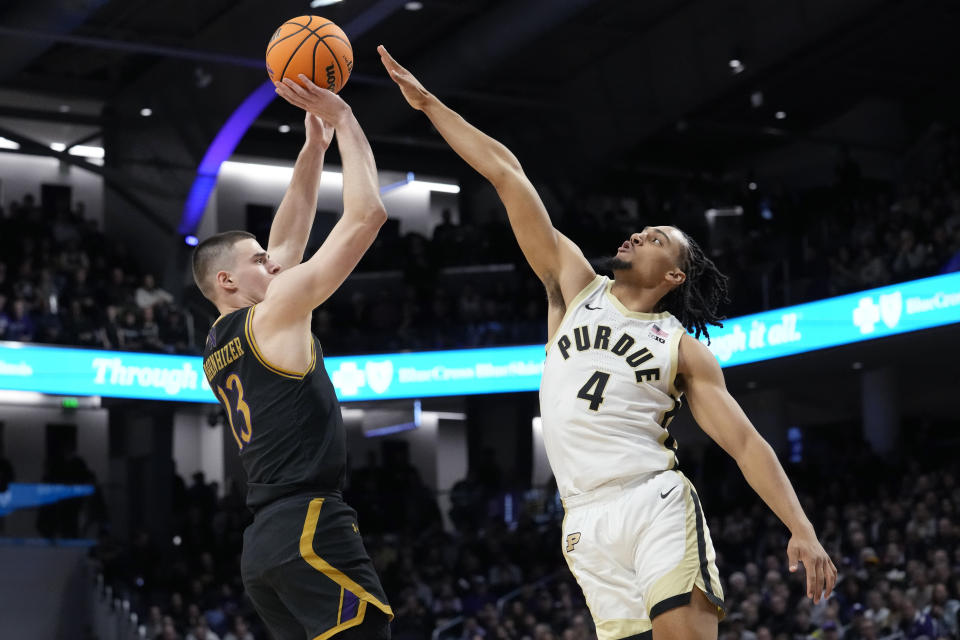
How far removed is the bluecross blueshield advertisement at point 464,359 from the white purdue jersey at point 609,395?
1335 centimetres

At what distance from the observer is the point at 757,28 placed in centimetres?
2166

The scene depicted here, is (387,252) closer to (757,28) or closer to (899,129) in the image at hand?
(757,28)

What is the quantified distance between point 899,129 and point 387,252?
11.7 meters

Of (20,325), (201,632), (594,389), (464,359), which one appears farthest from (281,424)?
(464,359)

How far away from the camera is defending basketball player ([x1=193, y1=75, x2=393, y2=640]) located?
4.11m

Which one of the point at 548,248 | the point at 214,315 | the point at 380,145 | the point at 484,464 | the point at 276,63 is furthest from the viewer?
the point at 380,145

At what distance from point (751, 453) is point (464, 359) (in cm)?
1700

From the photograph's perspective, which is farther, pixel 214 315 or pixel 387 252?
pixel 387 252

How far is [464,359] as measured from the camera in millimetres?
21406

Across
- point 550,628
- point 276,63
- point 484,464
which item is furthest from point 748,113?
point 276,63

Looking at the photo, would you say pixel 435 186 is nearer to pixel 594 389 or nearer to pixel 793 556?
pixel 594 389

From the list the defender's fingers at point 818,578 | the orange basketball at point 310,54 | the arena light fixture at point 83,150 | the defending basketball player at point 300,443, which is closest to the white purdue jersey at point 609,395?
the defender's fingers at point 818,578

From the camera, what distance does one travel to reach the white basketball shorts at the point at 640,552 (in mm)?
4281

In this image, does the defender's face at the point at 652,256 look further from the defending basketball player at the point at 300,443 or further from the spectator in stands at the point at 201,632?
the spectator in stands at the point at 201,632
